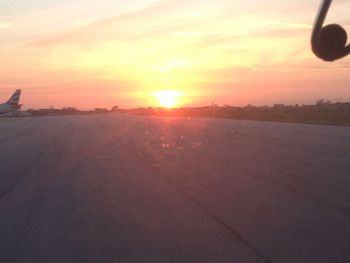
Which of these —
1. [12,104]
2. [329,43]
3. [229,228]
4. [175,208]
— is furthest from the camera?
[12,104]

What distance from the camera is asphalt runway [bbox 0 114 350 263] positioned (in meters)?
7.36

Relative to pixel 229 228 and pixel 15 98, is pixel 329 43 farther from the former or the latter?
pixel 15 98

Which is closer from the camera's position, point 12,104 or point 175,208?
point 175,208

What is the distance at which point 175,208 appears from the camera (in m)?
10.1

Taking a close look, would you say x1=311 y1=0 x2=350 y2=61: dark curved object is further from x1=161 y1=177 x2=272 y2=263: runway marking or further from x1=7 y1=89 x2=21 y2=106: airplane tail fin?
x1=7 y1=89 x2=21 y2=106: airplane tail fin

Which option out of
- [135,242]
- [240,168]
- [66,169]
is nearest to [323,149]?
[240,168]

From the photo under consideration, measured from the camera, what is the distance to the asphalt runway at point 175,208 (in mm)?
7359

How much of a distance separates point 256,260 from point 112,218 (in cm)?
309

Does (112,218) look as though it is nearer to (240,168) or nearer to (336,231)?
(336,231)

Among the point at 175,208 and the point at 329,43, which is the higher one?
the point at 329,43

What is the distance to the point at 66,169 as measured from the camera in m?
16.4

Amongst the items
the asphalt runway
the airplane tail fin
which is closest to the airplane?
the airplane tail fin

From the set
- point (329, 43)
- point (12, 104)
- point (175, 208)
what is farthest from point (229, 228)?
point (12, 104)

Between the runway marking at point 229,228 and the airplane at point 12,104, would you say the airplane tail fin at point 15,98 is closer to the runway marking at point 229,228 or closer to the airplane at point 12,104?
the airplane at point 12,104
